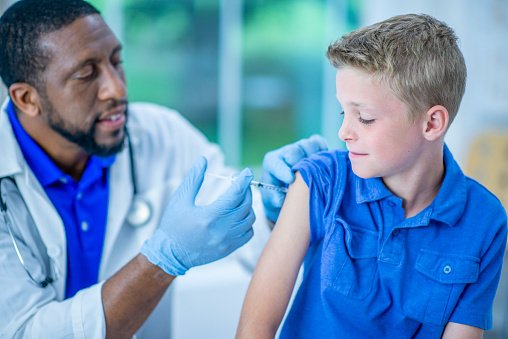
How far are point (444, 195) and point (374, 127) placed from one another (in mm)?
216

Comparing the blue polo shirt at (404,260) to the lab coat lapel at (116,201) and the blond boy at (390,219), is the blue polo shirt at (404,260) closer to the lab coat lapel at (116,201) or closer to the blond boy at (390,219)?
the blond boy at (390,219)

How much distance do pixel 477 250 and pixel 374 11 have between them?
3211mm

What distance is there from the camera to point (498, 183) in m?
3.28

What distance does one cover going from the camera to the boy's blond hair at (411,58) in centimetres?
102

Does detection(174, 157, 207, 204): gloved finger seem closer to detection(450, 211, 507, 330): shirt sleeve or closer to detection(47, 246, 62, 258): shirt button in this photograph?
detection(47, 246, 62, 258): shirt button

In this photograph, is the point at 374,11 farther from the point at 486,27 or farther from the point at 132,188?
the point at 132,188

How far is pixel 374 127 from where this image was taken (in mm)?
1051

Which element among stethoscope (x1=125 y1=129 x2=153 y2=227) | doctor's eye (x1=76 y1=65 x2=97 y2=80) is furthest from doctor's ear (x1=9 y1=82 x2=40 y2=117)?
stethoscope (x1=125 y1=129 x2=153 y2=227)

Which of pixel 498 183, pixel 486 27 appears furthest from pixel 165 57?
pixel 498 183

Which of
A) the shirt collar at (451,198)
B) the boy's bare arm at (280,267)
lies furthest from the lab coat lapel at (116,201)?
the shirt collar at (451,198)

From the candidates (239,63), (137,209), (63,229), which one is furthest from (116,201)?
(239,63)

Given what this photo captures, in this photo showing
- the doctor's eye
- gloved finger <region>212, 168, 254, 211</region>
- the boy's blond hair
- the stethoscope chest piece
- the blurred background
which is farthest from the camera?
the blurred background

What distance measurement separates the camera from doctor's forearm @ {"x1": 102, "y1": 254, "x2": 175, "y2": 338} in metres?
1.31

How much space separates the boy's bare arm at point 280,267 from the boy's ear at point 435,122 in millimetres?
279
